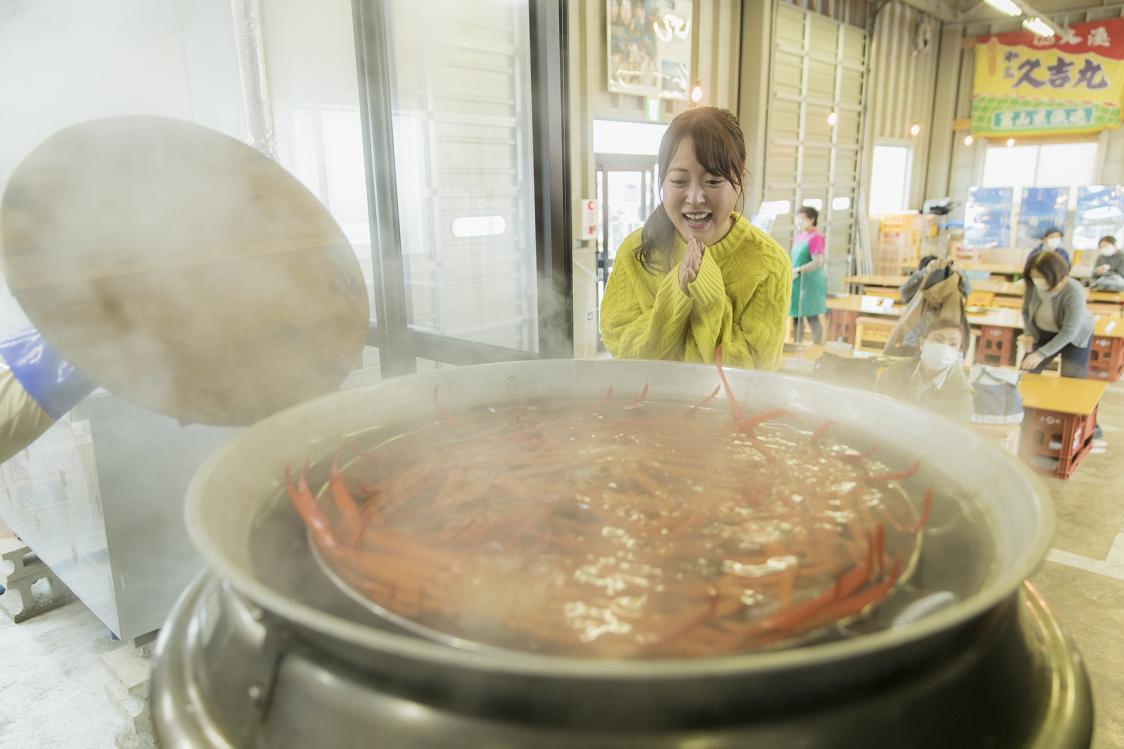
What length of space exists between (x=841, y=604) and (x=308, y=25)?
3927 millimetres

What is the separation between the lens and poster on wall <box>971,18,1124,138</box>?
1003cm

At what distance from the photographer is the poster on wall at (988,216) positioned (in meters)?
11.5

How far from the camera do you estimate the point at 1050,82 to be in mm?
10547

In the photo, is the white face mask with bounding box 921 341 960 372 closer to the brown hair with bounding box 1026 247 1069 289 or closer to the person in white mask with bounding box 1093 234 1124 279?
the brown hair with bounding box 1026 247 1069 289

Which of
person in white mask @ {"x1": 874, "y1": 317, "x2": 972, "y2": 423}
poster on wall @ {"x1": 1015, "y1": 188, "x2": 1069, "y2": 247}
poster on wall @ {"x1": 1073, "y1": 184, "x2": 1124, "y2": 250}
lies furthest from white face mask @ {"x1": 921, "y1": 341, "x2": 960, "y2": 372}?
poster on wall @ {"x1": 1073, "y1": 184, "x2": 1124, "y2": 250}

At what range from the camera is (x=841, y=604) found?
0.76 meters

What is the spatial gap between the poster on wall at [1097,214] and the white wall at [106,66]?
484 inches

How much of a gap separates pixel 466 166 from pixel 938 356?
10.0 feet

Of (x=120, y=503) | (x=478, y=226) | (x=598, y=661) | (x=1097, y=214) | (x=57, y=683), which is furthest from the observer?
(x=1097, y=214)

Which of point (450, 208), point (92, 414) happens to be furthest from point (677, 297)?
point (450, 208)

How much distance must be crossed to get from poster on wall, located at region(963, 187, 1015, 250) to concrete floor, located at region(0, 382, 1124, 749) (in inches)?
372

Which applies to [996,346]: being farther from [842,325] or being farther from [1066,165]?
[1066,165]

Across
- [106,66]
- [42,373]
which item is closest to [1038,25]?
A: [106,66]

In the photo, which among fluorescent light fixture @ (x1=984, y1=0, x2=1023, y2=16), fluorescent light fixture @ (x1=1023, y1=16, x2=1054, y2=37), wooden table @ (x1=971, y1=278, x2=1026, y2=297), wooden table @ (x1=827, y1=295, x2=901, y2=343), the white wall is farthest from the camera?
fluorescent light fixture @ (x1=1023, y1=16, x2=1054, y2=37)
